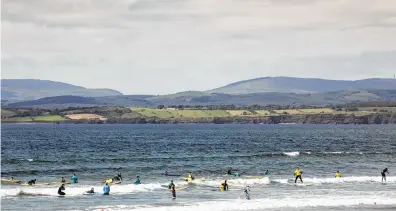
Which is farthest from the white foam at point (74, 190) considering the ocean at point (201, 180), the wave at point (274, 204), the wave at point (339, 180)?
the wave at point (339, 180)

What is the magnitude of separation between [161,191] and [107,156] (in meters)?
50.0

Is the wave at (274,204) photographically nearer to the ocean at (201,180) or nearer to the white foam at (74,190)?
the ocean at (201,180)

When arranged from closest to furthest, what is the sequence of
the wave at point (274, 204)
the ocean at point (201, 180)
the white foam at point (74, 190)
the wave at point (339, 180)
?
the wave at point (274, 204), the ocean at point (201, 180), the white foam at point (74, 190), the wave at point (339, 180)

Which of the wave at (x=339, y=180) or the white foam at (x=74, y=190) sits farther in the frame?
the wave at (x=339, y=180)

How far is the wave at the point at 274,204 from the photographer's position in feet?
175

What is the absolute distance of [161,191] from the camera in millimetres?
66188

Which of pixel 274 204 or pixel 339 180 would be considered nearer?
Result: pixel 274 204

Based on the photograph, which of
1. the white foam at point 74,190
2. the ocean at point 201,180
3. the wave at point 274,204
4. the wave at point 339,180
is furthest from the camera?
the wave at point 339,180

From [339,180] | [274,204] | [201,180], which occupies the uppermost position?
[201,180]

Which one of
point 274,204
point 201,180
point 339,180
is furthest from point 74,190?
point 339,180

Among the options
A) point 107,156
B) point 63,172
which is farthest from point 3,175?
point 107,156

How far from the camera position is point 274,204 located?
55594 millimetres

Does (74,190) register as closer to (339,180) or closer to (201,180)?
(201,180)

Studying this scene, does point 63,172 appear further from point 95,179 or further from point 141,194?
point 141,194
